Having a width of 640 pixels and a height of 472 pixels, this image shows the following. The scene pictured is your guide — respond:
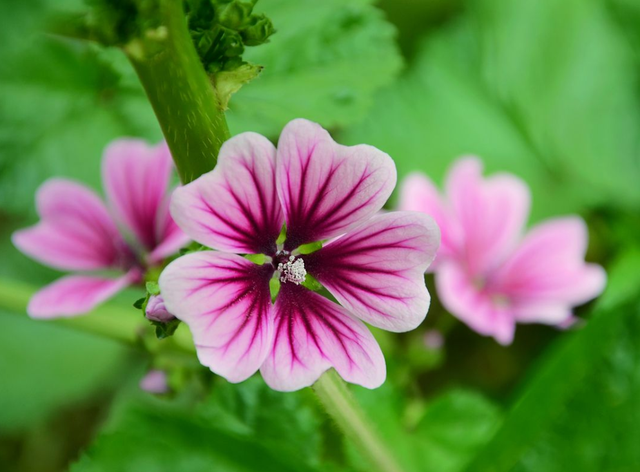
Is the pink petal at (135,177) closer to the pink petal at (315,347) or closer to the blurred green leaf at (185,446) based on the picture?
the blurred green leaf at (185,446)

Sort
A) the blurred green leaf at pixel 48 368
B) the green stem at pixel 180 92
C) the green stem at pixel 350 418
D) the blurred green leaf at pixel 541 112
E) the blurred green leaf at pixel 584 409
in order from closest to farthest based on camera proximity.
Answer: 1. the green stem at pixel 180 92
2. the green stem at pixel 350 418
3. the blurred green leaf at pixel 584 409
4. the blurred green leaf at pixel 48 368
5. the blurred green leaf at pixel 541 112

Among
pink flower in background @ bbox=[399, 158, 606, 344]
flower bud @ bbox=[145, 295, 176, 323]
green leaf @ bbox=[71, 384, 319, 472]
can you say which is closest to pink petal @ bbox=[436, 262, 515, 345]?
pink flower in background @ bbox=[399, 158, 606, 344]

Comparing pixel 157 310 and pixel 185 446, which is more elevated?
pixel 157 310

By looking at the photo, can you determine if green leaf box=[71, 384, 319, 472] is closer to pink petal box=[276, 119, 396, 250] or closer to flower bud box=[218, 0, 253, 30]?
pink petal box=[276, 119, 396, 250]

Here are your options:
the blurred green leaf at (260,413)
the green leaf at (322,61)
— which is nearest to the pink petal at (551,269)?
the green leaf at (322,61)

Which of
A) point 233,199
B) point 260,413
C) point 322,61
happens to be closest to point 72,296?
point 260,413

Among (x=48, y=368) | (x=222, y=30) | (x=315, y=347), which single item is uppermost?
(x=222, y=30)

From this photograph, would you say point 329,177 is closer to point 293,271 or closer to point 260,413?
point 293,271
